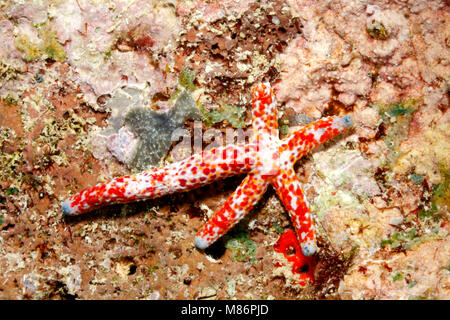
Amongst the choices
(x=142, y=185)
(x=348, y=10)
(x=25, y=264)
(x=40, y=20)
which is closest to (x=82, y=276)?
(x=25, y=264)

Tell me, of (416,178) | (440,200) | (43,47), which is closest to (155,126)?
(43,47)

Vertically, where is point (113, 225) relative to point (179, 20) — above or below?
below

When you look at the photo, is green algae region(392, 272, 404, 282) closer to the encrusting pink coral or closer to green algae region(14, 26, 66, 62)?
the encrusting pink coral

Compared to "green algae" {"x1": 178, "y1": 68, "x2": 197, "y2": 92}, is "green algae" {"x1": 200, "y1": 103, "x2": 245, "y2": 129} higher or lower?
"green algae" {"x1": 178, "y1": 68, "x2": 197, "y2": 92}

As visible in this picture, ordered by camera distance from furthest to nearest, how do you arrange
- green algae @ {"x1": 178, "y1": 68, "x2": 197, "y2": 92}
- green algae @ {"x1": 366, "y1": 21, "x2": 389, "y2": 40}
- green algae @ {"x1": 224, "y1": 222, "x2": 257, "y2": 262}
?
green algae @ {"x1": 224, "y1": 222, "x2": 257, "y2": 262}, green algae @ {"x1": 178, "y1": 68, "x2": 197, "y2": 92}, green algae @ {"x1": 366, "y1": 21, "x2": 389, "y2": 40}

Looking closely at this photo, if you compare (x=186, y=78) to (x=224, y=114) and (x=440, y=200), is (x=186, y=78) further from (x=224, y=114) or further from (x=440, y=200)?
(x=440, y=200)

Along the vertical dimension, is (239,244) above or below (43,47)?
below

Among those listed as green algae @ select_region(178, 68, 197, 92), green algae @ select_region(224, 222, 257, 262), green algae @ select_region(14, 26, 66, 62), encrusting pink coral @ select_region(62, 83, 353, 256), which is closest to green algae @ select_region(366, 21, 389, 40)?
encrusting pink coral @ select_region(62, 83, 353, 256)

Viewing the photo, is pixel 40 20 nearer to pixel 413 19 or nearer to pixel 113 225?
pixel 113 225

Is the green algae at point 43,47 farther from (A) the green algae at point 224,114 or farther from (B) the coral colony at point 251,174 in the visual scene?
(A) the green algae at point 224,114
